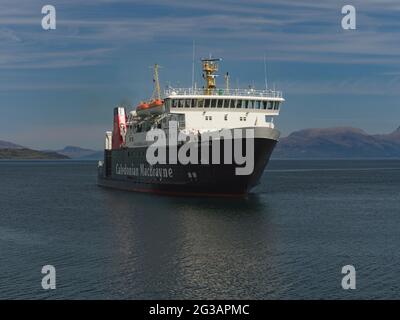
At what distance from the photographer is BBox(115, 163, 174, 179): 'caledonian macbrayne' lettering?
61.9 meters

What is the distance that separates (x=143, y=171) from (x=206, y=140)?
15.7 m

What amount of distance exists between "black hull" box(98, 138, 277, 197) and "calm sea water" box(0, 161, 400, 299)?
134 cm

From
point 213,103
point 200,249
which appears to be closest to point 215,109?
point 213,103

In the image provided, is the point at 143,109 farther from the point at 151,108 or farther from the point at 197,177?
the point at 197,177

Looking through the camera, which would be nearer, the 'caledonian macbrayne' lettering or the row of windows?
the row of windows

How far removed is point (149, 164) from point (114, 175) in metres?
17.6

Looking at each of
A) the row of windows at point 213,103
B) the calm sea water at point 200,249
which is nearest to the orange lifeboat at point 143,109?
the row of windows at point 213,103

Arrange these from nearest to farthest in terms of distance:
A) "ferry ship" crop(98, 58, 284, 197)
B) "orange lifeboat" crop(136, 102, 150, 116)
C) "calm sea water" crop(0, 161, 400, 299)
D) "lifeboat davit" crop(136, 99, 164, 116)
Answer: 1. "calm sea water" crop(0, 161, 400, 299)
2. "ferry ship" crop(98, 58, 284, 197)
3. "lifeboat davit" crop(136, 99, 164, 116)
4. "orange lifeboat" crop(136, 102, 150, 116)

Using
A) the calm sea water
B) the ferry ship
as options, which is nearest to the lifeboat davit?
the ferry ship

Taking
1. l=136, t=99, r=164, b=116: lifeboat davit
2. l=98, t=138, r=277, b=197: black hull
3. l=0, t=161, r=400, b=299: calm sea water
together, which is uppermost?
l=136, t=99, r=164, b=116: lifeboat davit

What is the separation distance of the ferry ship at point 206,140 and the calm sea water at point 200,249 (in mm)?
2131

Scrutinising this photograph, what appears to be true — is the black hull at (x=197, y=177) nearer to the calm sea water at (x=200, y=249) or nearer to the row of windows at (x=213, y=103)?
the calm sea water at (x=200, y=249)

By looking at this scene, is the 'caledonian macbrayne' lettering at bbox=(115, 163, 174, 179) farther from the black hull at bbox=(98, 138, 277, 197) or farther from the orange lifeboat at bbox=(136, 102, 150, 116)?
the orange lifeboat at bbox=(136, 102, 150, 116)
